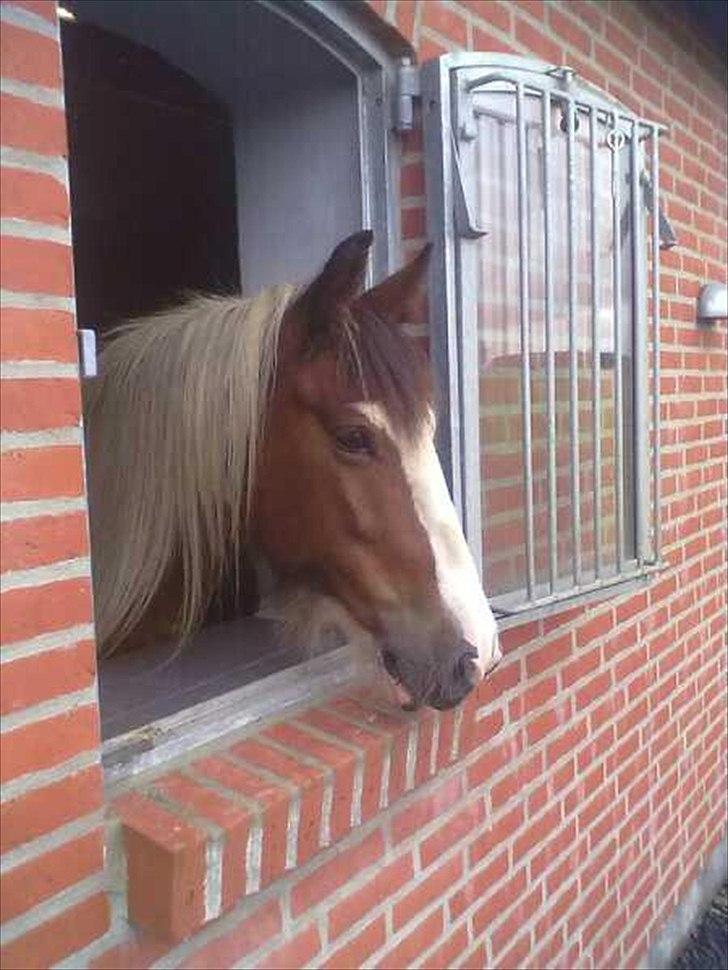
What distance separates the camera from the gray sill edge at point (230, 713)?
5.69 ft

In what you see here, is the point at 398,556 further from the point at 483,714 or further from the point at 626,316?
the point at 626,316

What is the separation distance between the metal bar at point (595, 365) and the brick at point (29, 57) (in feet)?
5.31

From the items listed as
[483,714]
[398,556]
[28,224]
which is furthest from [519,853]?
[28,224]

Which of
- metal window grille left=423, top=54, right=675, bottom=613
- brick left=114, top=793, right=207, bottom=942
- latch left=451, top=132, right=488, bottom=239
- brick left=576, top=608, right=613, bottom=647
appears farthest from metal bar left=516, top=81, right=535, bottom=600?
brick left=114, top=793, right=207, bottom=942

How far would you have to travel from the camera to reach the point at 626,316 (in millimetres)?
3025

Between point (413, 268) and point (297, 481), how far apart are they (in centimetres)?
52

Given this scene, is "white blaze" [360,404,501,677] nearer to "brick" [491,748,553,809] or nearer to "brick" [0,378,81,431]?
"brick" [0,378,81,431]

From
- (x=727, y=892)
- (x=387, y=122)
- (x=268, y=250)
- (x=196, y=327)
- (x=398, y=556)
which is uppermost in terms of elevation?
(x=387, y=122)

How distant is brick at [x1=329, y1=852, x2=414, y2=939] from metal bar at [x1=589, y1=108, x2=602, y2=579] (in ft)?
3.15

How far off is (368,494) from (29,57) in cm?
91

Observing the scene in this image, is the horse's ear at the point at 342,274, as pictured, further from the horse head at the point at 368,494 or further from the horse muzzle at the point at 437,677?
the horse muzzle at the point at 437,677

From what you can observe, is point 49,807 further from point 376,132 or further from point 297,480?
point 376,132

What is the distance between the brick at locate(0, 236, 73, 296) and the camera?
4.67 ft

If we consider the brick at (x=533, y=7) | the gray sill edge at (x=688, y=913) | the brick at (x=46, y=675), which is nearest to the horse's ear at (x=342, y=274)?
the brick at (x=46, y=675)
